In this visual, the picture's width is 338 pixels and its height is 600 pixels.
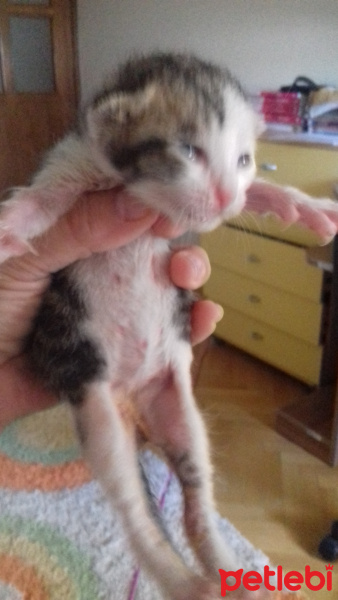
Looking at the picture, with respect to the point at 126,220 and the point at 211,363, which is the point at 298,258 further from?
the point at 126,220

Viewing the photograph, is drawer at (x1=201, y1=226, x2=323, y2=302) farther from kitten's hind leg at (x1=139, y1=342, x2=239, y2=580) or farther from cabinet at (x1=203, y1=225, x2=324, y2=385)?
kitten's hind leg at (x1=139, y1=342, x2=239, y2=580)

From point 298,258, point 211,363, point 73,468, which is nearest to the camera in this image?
point 73,468

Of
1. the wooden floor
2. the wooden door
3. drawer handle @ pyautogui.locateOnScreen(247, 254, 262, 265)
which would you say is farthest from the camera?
the wooden door

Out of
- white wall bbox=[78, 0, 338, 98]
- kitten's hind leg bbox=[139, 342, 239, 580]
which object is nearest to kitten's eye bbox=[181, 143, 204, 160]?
kitten's hind leg bbox=[139, 342, 239, 580]

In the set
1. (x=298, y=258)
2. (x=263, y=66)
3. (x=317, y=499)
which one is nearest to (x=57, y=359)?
(x=317, y=499)

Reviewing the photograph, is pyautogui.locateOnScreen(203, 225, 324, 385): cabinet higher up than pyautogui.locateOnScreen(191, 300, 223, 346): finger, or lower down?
lower down
